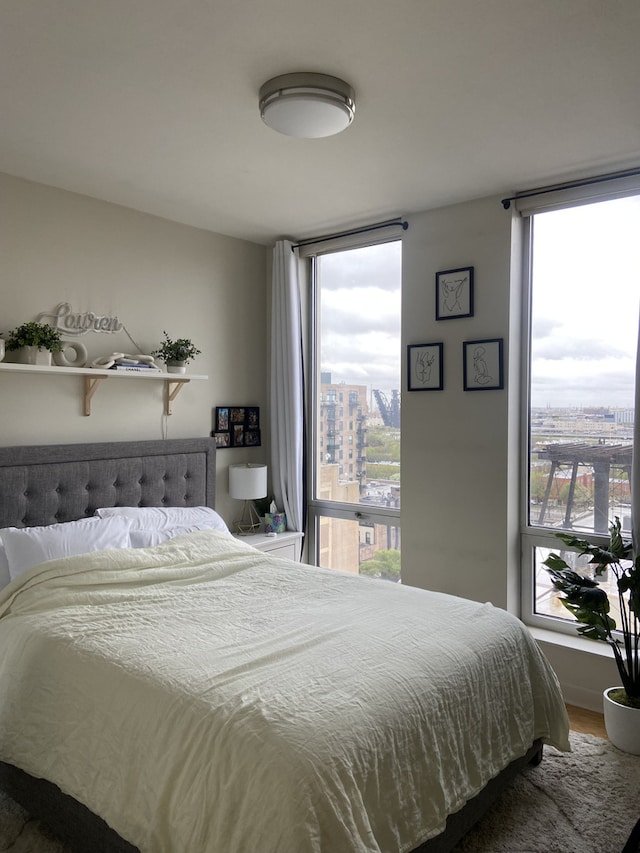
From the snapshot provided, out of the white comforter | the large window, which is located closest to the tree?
the large window

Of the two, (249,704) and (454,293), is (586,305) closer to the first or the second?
(454,293)

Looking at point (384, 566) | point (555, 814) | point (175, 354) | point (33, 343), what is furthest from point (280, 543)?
point (555, 814)

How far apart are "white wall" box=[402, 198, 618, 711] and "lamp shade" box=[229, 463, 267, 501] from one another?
968mm

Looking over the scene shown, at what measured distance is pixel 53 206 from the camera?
3.32 meters

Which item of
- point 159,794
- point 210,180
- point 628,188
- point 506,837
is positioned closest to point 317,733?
point 159,794

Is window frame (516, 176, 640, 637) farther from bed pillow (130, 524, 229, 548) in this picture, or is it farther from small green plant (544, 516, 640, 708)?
bed pillow (130, 524, 229, 548)

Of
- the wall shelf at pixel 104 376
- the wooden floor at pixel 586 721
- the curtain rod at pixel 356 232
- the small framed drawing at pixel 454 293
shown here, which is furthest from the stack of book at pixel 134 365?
the wooden floor at pixel 586 721

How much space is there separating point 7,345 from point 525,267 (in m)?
2.84

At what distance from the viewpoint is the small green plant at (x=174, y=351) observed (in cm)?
379

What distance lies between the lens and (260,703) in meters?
1.69

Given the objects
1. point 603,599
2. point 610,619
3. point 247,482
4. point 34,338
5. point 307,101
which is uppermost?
point 307,101

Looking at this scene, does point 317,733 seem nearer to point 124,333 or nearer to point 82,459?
point 82,459

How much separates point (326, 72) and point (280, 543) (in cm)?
285

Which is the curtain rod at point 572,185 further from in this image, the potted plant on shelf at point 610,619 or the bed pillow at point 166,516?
the bed pillow at point 166,516
